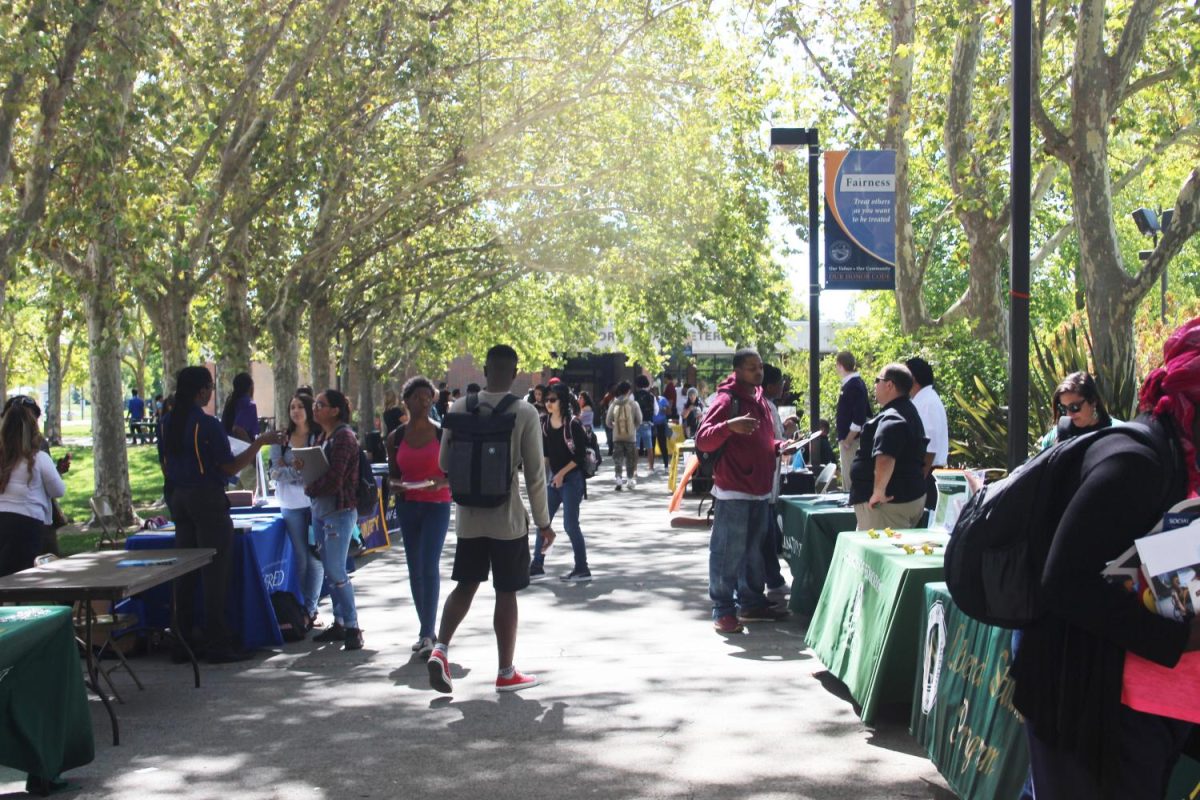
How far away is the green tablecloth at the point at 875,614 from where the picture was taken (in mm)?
6074

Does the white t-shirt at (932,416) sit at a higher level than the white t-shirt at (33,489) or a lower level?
higher

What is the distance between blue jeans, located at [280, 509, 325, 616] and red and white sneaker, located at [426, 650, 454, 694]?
2569 mm

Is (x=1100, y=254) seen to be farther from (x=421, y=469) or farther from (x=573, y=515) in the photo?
(x=421, y=469)

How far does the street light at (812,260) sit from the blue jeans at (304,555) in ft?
20.6

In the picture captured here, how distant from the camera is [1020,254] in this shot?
7230 millimetres

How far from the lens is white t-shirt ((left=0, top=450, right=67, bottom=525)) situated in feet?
26.1

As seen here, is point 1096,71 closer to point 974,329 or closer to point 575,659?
point 974,329

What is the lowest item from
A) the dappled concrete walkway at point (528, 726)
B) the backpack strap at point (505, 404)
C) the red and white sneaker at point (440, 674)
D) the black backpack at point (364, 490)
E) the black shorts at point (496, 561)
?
the dappled concrete walkway at point (528, 726)

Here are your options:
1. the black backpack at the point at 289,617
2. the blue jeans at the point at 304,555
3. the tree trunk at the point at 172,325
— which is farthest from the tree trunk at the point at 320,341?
the black backpack at the point at 289,617

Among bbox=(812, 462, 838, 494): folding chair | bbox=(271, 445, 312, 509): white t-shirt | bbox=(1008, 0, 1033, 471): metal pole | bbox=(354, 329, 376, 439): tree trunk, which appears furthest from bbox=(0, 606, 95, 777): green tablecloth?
bbox=(354, 329, 376, 439): tree trunk

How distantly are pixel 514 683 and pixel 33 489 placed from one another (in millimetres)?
3181

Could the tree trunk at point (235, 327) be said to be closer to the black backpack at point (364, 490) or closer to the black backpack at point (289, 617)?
the black backpack at point (289, 617)

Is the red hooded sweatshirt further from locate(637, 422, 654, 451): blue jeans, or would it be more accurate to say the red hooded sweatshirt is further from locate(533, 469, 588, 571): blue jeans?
locate(637, 422, 654, 451): blue jeans

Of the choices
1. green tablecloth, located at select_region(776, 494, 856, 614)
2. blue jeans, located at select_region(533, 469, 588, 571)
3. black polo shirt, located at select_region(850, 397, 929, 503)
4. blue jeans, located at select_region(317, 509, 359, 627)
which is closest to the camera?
black polo shirt, located at select_region(850, 397, 929, 503)
